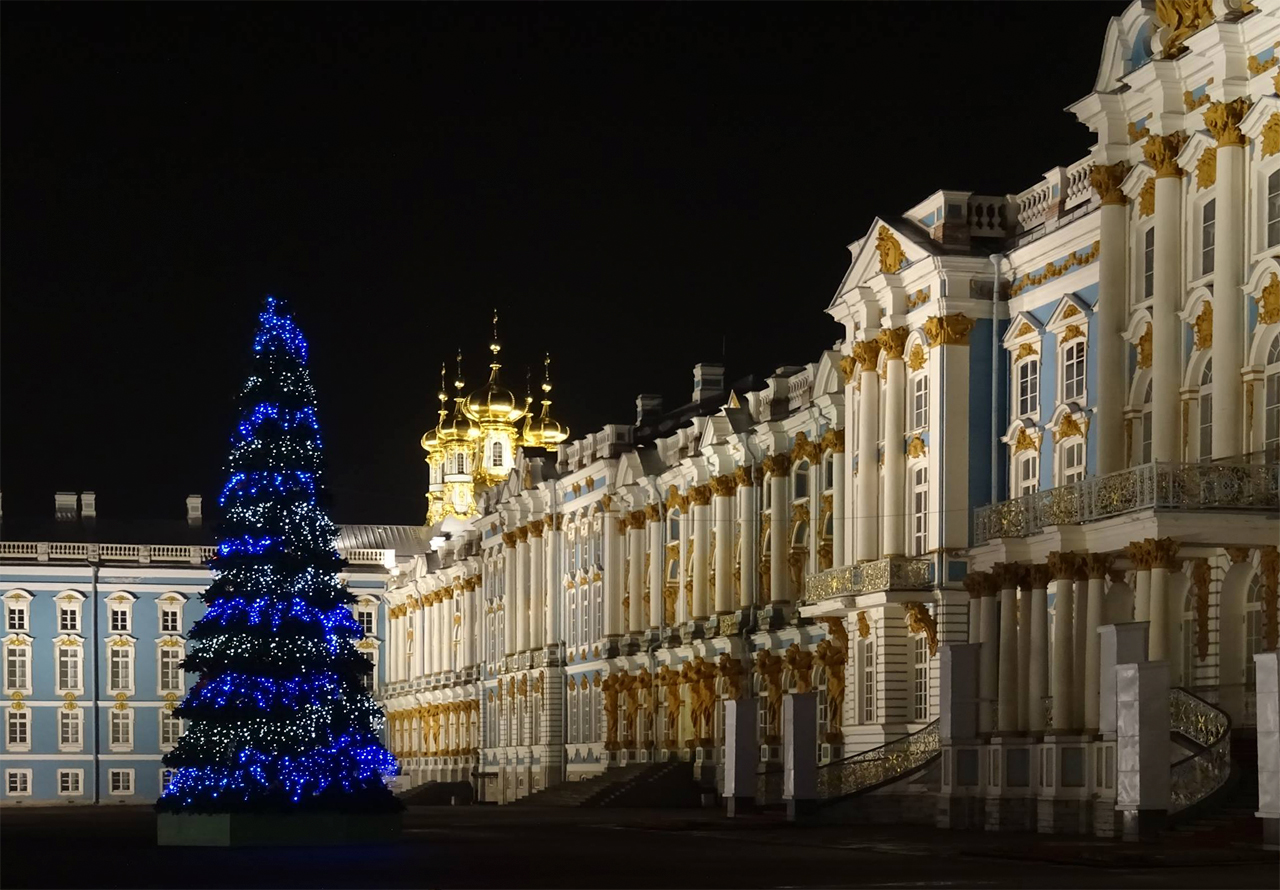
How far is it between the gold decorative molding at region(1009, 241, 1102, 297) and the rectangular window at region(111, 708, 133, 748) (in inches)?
2601

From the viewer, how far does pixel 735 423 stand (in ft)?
197

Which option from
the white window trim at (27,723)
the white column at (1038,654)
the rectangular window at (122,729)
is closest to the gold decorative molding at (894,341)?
the white column at (1038,654)

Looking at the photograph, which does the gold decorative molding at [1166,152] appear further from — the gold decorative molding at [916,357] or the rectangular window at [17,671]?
the rectangular window at [17,671]

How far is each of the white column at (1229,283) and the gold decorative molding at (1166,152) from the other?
4.57 ft

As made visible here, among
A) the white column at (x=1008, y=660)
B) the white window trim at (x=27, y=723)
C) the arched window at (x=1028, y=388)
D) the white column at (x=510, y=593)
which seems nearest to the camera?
the white column at (x=1008, y=660)

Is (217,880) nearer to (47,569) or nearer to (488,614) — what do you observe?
(488,614)

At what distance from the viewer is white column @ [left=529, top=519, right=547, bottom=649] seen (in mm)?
78125

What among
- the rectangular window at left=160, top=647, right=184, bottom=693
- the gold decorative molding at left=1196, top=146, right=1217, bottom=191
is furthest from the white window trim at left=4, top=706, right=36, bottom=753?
the gold decorative molding at left=1196, top=146, right=1217, bottom=191

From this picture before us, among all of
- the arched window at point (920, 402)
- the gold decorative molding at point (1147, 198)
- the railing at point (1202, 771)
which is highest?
the gold decorative molding at point (1147, 198)

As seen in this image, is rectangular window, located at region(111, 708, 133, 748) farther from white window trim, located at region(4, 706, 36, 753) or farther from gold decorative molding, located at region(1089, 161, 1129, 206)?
gold decorative molding, located at region(1089, 161, 1129, 206)

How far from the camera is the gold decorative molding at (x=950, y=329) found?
44.2m

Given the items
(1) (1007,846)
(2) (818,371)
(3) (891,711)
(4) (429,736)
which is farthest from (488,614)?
(1) (1007,846)

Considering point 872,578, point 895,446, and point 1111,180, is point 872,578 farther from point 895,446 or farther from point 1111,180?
point 1111,180

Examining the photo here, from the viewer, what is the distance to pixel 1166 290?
36.6 m
